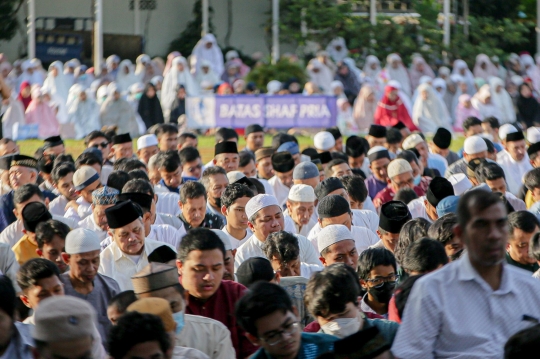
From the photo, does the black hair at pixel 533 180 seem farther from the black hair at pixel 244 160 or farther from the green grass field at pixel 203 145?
the green grass field at pixel 203 145

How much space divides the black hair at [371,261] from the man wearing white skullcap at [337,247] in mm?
773

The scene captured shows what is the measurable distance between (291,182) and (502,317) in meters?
7.12

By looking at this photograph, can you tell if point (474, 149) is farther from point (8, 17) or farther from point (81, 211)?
point (8, 17)

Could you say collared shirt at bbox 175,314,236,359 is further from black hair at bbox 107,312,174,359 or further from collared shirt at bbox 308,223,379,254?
collared shirt at bbox 308,223,379,254

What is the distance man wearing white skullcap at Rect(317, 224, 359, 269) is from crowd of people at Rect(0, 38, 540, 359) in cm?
1

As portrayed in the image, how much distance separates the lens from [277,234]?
6395mm

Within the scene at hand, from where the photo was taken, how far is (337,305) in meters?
4.54

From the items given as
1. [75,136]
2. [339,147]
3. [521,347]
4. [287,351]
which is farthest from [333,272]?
[75,136]

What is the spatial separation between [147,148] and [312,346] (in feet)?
27.6

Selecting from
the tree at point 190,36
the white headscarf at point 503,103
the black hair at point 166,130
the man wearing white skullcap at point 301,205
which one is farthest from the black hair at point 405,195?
the tree at point 190,36

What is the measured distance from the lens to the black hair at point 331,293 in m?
4.54

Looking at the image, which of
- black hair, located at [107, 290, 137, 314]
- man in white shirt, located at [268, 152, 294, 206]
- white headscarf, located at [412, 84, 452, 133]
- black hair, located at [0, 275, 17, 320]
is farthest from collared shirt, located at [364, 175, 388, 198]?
white headscarf, located at [412, 84, 452, 133]

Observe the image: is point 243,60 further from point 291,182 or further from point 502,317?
point 502,317

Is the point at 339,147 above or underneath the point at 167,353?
underneath
